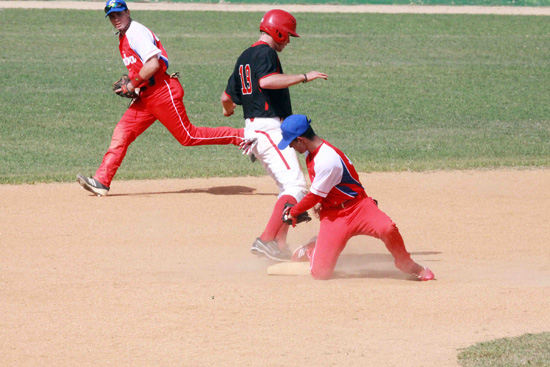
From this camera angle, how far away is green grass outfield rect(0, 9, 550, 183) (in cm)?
1275

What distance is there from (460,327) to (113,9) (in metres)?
5.28

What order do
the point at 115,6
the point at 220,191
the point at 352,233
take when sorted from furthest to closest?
the point at 220,191 → the point at 115,6 → the point at 352,233

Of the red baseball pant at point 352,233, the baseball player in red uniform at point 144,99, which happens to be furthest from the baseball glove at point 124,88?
the red baseball pant at point 352,233

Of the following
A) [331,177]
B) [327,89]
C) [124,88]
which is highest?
[331,177]

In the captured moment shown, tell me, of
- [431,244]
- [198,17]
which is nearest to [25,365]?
[431,244]

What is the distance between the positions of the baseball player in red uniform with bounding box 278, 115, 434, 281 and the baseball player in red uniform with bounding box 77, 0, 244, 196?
3014 millimetres

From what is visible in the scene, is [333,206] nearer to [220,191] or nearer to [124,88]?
[124,88]

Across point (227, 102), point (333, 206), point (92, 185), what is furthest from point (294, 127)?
point (92, 185)

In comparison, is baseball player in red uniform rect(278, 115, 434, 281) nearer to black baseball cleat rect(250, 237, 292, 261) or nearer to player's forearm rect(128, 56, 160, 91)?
black baseball cleat rect(250, 237, 292, 261)

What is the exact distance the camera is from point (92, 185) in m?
9.92

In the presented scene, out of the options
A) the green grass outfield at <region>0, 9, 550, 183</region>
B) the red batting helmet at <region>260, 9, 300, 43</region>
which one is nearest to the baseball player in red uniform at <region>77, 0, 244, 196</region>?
the green grass outfield at <region>0, 9, 550, 183</region>

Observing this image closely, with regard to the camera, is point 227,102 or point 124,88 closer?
point 227,102

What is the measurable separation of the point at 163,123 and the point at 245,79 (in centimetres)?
213

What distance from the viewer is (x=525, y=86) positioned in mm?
18250
